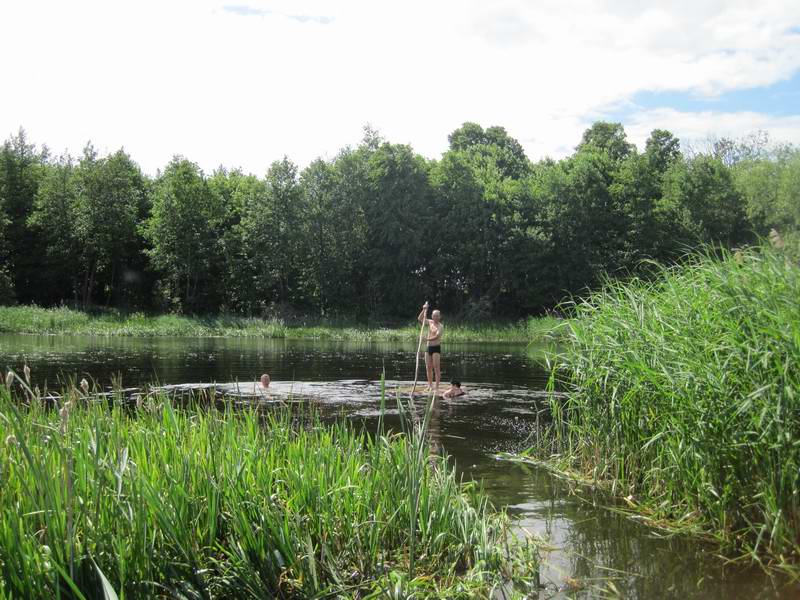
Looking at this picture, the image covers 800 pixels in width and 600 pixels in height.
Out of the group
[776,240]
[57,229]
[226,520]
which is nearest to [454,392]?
[776,240]

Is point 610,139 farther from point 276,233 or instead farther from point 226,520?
point 226,520

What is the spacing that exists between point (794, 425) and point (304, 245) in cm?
5354

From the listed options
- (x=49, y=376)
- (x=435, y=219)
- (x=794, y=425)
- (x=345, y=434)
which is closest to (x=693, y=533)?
(x=794, y=425)

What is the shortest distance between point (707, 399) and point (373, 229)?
53.1 metres

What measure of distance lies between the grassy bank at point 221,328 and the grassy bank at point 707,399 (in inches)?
1250

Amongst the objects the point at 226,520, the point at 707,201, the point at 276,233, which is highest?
the point at 707,201

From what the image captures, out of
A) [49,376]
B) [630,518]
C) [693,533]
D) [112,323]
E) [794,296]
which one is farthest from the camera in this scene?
[112,323]

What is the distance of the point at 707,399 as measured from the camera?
7.00 meters

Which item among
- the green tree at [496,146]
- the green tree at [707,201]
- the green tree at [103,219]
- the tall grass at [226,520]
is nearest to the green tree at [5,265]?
the green tree at [103,219]

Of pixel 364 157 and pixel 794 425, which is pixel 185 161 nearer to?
pixel 364 157

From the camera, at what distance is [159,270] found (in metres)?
58.1

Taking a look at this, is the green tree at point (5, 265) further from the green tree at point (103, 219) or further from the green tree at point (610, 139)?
the green tree at point (610, 139)

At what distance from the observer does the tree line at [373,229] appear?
184 feet

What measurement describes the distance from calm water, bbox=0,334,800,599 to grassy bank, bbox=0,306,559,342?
5134mm
